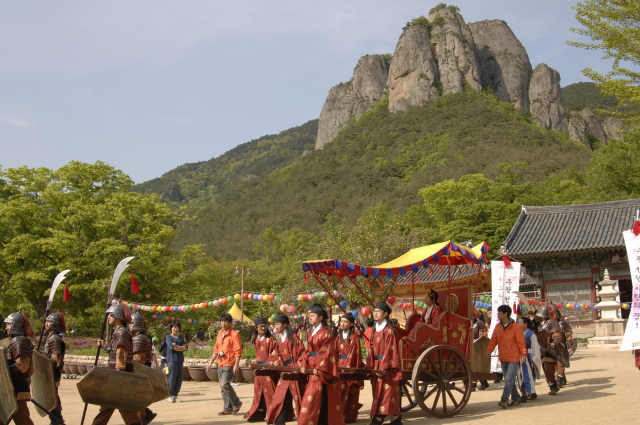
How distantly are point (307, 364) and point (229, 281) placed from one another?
118 feet

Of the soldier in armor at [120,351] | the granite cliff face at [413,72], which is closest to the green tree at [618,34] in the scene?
the soldier in armor at [120,351]

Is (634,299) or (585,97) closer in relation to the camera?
(634,299)

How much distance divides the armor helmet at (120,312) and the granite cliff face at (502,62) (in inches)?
3506

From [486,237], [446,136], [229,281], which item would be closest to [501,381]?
[486,237]

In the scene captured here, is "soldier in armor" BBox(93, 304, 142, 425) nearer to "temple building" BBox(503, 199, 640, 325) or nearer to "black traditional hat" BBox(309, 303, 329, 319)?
"black traditional hat" BBox(309, 303, 329, 319)

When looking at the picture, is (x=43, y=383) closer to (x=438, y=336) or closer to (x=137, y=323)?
(x=137, y=323)

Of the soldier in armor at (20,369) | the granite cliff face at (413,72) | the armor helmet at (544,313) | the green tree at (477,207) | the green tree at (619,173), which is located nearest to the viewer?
the soldier in armor at (20,369)

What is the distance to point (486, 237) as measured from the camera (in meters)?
34.1

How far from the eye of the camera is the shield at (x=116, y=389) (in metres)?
5.46

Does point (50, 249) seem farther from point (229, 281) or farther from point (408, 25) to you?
point (408, 25)

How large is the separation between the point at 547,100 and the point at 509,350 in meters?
84.5

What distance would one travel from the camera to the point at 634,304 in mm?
7445

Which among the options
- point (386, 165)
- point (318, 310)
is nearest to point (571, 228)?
point (318, 310)

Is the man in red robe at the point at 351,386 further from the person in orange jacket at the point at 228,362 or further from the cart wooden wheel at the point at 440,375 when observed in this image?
the person in orange jacket at the point at 228,362
